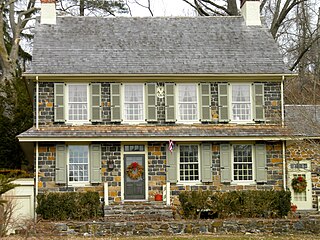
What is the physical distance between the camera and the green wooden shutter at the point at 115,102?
23.4 metres

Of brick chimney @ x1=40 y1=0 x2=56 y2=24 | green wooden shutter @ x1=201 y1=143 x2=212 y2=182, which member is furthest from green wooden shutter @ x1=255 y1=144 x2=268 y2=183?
brick chimney @ x1=40 y1=0 x2=56 y2=24

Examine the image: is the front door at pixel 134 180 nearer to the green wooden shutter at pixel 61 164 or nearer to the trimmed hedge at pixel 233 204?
the trimmed hedge at pixel 233 204

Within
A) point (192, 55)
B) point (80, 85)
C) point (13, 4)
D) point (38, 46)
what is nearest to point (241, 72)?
point (192, 55)

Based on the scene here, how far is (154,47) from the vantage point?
25062 millimetres

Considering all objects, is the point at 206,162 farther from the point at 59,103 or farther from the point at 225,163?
the point at 59,103

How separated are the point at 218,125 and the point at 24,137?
265 inches

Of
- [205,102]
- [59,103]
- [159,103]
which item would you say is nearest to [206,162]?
[205,102]

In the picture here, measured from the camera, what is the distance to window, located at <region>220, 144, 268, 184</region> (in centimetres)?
2347

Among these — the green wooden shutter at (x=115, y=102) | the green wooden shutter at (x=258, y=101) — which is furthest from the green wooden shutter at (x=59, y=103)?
the green wooden shutter at (x=258, y=101)

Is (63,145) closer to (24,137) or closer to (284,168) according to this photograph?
(24,137)

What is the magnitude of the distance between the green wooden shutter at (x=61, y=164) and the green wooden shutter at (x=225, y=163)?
17.7ft

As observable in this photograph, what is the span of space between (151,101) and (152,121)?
0.71 m

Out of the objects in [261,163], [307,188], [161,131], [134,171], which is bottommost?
[307,188]

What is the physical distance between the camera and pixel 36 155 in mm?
22734
